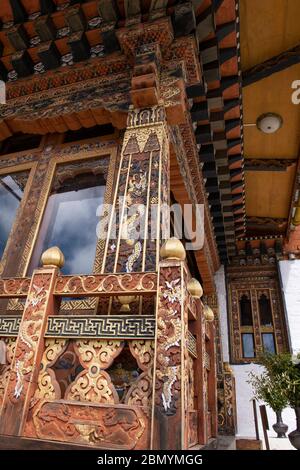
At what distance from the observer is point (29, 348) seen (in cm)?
179

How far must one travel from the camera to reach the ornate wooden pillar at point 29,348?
163 cm

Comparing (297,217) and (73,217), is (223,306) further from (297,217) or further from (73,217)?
(73,217)

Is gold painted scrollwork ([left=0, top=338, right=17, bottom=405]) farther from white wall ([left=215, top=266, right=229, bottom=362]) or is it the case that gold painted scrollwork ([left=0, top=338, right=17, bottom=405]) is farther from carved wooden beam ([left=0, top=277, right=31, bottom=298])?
white wall ([left=215, top=266, right=229, bottom=362])

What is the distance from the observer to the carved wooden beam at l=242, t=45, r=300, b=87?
4.54m

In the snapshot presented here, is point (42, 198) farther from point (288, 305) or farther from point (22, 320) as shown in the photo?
point (288, 305)

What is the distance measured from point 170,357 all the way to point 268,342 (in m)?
5.73

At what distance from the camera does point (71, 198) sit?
354 centimetres

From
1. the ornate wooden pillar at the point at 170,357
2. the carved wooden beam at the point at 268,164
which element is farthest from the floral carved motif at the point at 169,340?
the carved wooden beam at the point at 268,164

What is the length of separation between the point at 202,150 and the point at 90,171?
73.4 inches

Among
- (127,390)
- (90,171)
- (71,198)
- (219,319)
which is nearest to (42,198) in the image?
(71,198)

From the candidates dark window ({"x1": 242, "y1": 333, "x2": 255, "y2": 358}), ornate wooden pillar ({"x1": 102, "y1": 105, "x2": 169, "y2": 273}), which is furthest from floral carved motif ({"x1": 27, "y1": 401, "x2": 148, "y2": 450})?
dark window ({"x1": 242, "y1": 333, "x2": 255, "y2": 358})

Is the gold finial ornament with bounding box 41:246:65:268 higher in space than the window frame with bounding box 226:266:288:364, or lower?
lower

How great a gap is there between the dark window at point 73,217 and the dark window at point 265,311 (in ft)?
16.3
